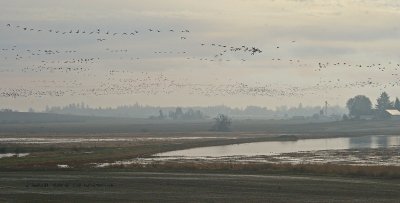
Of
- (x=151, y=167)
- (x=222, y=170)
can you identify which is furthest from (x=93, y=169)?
(x=222, y=170)

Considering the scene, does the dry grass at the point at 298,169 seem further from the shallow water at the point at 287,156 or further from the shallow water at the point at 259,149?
the shallow water at the point at 259,149

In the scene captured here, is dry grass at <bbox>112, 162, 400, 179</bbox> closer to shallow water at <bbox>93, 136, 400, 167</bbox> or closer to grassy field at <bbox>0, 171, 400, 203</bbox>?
grassy field at <bbox>0, 171, 400, 203</bbox>

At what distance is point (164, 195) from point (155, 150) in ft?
229

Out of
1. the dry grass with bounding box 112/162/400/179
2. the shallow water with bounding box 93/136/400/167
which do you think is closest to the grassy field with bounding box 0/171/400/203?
the dry grass with bounding box 112/162/400/179

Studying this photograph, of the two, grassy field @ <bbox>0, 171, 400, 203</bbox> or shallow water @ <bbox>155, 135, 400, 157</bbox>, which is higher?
shallow water @ <bbox>155, 135, 400, 157</bbox>

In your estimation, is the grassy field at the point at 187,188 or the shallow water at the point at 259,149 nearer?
the grassy field at the point at 187,188

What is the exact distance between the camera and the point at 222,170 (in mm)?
65000

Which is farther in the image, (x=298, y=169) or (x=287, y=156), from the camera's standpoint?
(x=287, y=156)

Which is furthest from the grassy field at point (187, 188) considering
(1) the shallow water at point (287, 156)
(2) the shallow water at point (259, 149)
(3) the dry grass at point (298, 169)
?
(2) the shallow water at point (259, 149)

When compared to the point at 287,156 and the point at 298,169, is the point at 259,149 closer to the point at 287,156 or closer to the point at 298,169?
the point at 287,156

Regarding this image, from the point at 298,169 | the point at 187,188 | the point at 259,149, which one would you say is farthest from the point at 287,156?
the point at 187,188

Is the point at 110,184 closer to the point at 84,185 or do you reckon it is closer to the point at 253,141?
the point at 84,185

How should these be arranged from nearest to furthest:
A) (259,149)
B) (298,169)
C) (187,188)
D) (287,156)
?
1. (187,188)
2. (298,169)
3. (287,156)
4. (259,149)

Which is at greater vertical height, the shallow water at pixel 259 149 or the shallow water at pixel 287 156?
the shallow water at pixel 259 149
